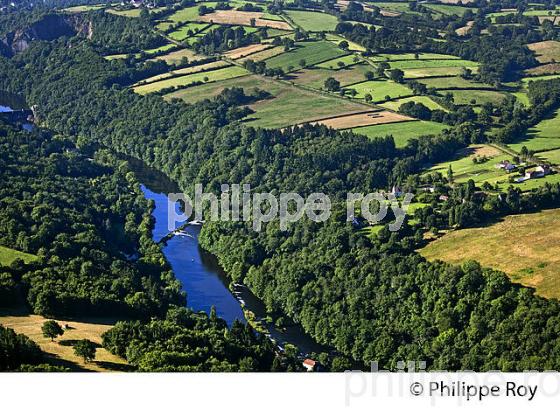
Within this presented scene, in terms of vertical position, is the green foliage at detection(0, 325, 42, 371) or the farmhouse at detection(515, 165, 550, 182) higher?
the green foliage at detection(0, 325, 42, 371)

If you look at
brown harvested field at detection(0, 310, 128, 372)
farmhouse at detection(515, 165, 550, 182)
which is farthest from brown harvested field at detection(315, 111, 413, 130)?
brown harvested field at detection(0, 310, 128, 372)

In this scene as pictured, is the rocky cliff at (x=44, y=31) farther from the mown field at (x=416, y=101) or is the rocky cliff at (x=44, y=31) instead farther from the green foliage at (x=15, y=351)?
the green foliage at (x=15, y=351)

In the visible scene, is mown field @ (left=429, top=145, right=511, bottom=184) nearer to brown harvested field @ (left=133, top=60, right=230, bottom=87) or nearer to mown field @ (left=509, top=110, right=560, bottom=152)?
mown field @ (left=509, top=110, right=560, bottom=152)

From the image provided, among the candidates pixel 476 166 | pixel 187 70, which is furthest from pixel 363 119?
pixel 187 70

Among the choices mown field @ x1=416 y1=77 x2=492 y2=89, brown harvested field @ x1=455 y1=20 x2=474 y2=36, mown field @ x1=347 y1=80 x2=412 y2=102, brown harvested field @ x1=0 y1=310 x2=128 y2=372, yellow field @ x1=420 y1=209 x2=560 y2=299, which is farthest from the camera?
brown harvested field @ x1=455 y1=20 x2=474 y2=36

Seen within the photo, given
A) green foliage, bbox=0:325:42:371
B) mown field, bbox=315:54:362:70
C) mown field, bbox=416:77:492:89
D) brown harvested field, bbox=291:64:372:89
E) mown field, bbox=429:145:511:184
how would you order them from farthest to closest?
1. mown field, bbox=315:54:362:70
2. brown harvested field, bbox=291:64:372:89
3. mown field, bbox=416:77:492:89
4. mown field, bbox=429:145:511:184
5. green foliage, bbox=0:325:42:371

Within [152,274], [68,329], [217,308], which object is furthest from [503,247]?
[68,329]

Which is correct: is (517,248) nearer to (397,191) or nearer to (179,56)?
(397,191)
